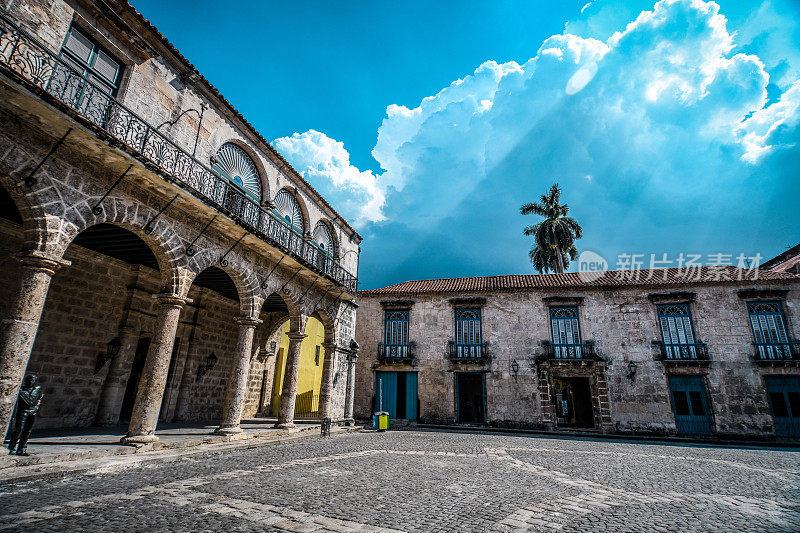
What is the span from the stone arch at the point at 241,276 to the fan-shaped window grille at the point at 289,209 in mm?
3187

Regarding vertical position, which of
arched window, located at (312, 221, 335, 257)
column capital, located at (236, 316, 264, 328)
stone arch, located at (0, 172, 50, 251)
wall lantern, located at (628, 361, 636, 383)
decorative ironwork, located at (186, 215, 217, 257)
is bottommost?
wall lantern, located at (628, 361, 636, 383)

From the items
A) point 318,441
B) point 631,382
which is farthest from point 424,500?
point 631,382

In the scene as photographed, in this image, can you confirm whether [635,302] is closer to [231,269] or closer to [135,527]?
[231,269]

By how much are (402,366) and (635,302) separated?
11.5m

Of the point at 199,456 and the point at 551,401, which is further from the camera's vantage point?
the point at 551,401

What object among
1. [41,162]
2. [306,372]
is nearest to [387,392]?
[306,372]

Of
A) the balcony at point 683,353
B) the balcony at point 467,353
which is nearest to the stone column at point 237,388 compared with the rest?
the balcony at point 467,353

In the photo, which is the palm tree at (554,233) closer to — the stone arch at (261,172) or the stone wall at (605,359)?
the stone wall at (605,359)

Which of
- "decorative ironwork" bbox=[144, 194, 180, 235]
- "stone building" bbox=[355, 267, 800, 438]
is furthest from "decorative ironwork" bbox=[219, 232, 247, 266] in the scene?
"stone building" bbox=[355, 267, 800, 438]

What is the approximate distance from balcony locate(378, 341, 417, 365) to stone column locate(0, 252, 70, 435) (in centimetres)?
1489

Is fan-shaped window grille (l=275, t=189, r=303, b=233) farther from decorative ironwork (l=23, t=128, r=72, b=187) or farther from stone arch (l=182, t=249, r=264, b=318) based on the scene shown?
decorative ironwork (l=23, t=128, r=72, b=187)

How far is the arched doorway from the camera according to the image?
16984 mm

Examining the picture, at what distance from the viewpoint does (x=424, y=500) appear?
187 inches

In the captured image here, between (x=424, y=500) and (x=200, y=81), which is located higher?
(x=200, y=81)
